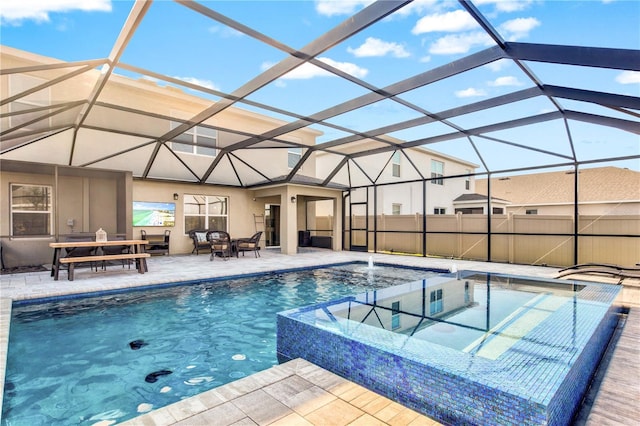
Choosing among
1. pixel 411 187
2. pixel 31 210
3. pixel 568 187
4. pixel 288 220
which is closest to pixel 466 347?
pixel 288 220

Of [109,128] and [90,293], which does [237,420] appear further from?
[109,128]

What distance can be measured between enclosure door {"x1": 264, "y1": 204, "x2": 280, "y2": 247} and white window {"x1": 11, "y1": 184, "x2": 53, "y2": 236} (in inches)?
286

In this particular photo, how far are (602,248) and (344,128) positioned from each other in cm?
718

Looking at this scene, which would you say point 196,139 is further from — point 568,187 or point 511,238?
point 568,187

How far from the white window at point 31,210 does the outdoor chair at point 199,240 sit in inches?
152

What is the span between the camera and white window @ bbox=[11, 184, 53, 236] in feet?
28.2

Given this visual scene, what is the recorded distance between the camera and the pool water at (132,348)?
2.73 m

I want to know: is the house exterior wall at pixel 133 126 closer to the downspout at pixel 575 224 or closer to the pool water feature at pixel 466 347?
the pool water feature at pixel 466 347

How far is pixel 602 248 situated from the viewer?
8.32 m

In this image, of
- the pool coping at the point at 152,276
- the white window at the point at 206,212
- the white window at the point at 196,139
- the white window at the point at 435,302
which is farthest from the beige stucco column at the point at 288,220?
the white window at the point at 435,302

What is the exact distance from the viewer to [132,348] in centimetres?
383

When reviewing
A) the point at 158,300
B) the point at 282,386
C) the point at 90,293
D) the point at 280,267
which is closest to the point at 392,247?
the point at 280,267

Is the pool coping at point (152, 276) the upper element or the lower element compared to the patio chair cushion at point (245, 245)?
lower

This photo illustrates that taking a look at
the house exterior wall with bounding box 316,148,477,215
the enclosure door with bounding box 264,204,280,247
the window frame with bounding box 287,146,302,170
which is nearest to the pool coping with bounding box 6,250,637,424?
the house exterior wall with bounding box 316,148,477,215
